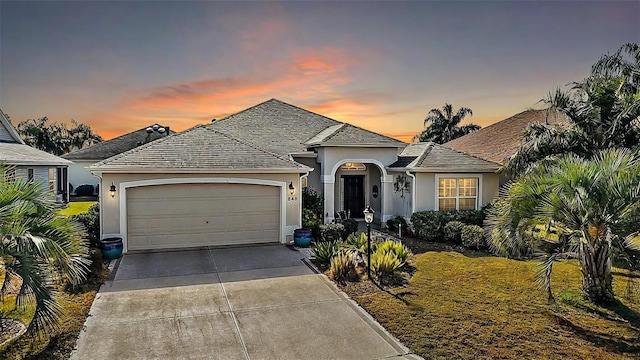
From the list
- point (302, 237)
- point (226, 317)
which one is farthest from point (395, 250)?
point (226, 317)

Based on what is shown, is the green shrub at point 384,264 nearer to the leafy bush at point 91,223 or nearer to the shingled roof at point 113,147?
the leafy bush at point 91,223

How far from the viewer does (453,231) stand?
45.7 feet

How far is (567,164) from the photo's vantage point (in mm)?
7434

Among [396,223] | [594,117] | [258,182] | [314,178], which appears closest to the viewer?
[594,117]

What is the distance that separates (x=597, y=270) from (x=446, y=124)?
33.4m

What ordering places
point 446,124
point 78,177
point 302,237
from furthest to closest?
1. point 446,124
2. point 78,177
3. point 302,237

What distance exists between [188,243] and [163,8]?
8.84m

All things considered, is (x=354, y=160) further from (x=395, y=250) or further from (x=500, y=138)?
(x=500, y=138)

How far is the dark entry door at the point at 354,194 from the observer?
18516mm

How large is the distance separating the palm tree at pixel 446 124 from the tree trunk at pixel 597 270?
106 ft

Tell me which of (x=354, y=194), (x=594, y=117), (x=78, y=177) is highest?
(x=594, y=117)

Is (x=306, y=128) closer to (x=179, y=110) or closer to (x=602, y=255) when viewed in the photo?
(x=179, y=110)

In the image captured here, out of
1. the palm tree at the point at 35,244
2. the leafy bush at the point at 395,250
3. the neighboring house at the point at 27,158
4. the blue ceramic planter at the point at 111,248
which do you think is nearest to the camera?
the palm tree at the point at 35,244

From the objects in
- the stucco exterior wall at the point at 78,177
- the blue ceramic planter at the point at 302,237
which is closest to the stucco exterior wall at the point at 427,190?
the blue ceramic planter at the point at 302,237
